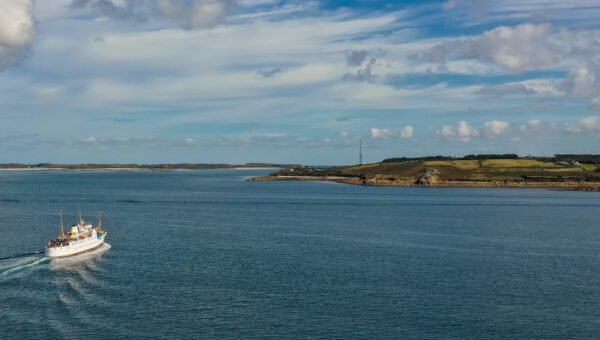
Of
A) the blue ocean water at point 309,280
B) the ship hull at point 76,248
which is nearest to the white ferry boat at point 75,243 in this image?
the ship hull at point 76,248

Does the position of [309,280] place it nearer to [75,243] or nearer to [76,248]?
[75,243]

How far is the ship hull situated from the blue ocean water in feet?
6.55

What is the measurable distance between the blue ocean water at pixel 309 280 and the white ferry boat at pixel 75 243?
2187 millimetres

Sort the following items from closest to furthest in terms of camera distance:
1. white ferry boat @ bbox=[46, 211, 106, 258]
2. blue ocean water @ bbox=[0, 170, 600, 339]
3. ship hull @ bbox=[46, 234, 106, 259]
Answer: blue ocean water @ bbox=[0, 170, 600, 339]
ship hull @ bbox=[46, 234, 106, 259]
white ferry boat @ bbox=[46, 211, 106, 258]

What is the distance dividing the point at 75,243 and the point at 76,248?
0.72 m

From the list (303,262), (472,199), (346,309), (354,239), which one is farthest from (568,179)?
(346,309)

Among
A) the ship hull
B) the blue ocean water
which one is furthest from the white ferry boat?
the blue ocean water

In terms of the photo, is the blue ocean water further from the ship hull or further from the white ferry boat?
the white ferry boat

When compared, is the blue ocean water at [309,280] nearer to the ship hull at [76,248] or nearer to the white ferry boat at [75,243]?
the ship hull at [76,248]

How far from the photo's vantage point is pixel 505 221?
9469 centimetres

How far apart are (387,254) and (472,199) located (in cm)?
8859

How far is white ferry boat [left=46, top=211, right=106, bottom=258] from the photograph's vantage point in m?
59.8

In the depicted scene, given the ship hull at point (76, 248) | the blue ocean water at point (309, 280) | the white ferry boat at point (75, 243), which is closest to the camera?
the blue ocean water at point (309, 280)

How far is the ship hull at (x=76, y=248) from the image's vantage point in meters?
59.5
